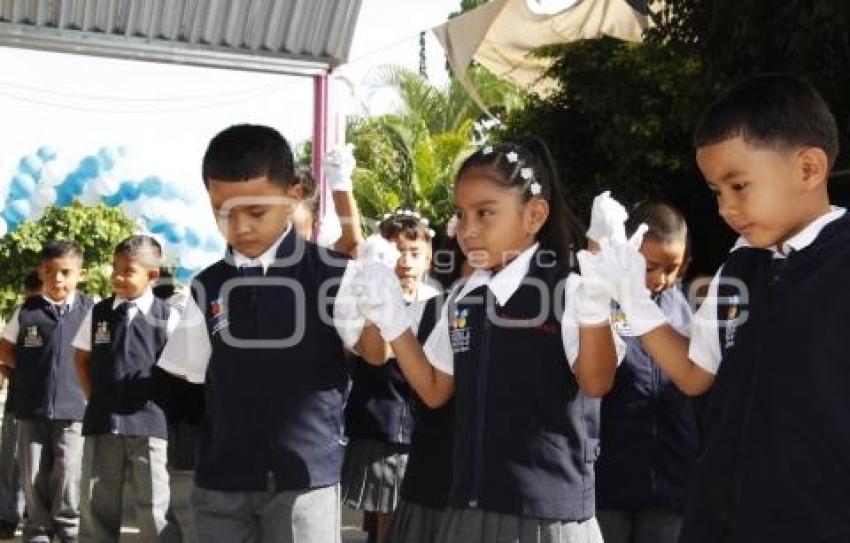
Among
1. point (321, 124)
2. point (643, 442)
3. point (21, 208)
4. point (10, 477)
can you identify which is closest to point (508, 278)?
point (643, 442)

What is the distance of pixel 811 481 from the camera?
1769 millimetres

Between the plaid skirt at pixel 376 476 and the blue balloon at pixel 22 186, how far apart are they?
291 inches

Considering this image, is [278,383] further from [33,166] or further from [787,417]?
[33,166]

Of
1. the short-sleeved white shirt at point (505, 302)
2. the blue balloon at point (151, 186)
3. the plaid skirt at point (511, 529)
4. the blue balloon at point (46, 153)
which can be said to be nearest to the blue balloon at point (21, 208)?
the blue balloon at point (46, 153)

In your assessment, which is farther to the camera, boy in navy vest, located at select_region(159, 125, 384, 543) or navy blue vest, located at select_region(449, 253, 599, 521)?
boy in navy vest, located at select_region(159, 125, 384, 543)

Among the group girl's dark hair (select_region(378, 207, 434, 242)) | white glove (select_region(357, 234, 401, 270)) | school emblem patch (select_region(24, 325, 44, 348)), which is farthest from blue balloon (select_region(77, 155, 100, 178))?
white glove (select_region(357, 234, 401, 270))

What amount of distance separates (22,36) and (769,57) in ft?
11.1

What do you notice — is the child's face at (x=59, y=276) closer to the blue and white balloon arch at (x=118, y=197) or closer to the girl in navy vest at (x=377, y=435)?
the girl in navy vest at (x=377, y=435)

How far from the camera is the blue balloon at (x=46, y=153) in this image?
36.0 ft

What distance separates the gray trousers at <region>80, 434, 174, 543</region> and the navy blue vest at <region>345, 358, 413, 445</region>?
41.2 inches

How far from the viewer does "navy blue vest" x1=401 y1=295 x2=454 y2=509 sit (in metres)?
2.98

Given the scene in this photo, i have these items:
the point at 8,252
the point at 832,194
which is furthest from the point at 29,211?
the point at 832,194

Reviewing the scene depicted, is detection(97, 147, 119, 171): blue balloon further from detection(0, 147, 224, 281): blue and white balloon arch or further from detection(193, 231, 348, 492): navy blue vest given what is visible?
detection(193, 231, 348, 492): navy blue vest

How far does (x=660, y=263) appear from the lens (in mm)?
3406
